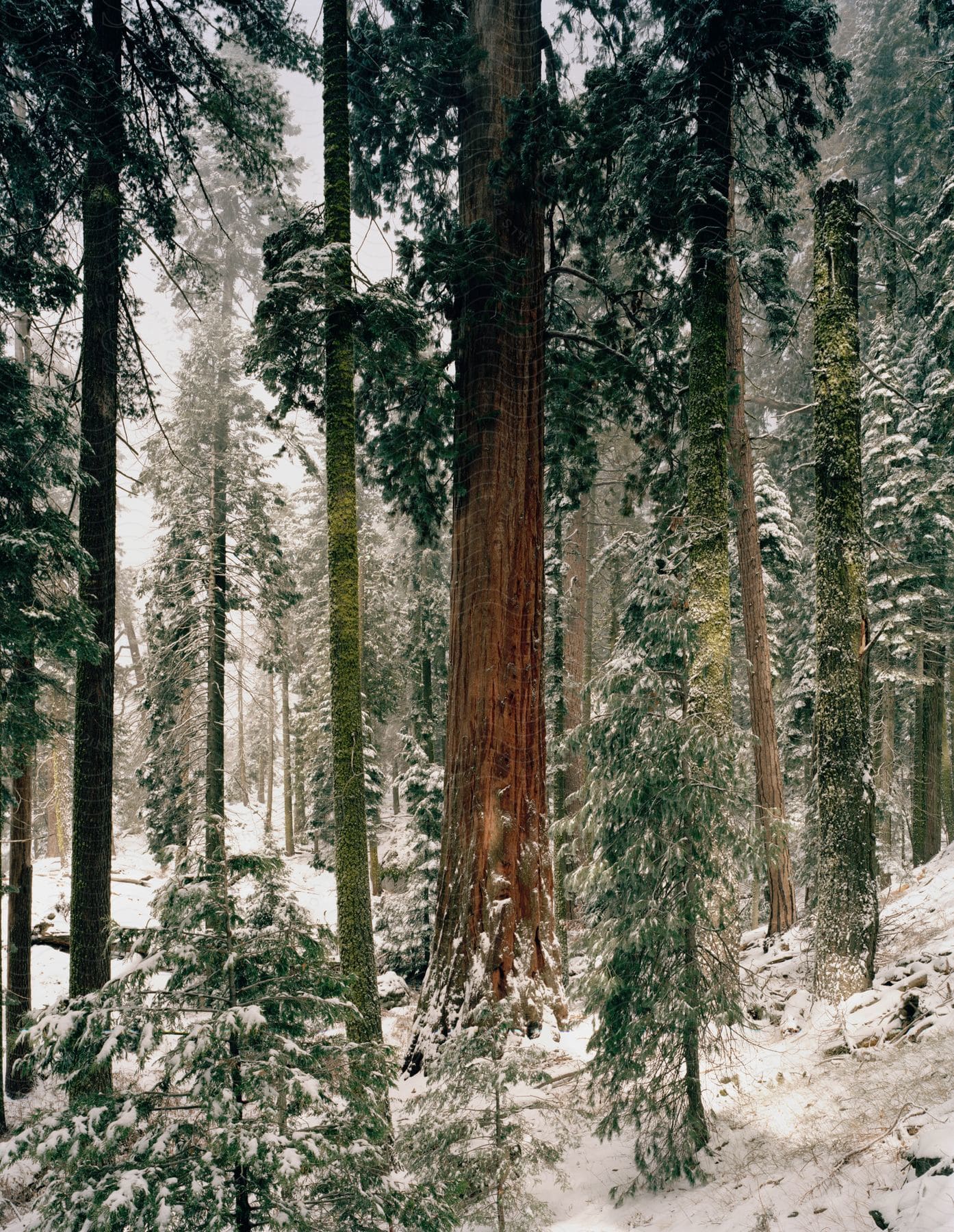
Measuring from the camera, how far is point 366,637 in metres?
17.8

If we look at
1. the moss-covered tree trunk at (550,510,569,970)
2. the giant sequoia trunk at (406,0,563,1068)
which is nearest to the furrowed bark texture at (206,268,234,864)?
the moss-covered tree trunk at (550,510,569,970)

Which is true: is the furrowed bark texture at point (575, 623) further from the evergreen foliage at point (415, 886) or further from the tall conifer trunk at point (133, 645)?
the tall conifer trunk at point (133, 645)

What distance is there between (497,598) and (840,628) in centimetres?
324

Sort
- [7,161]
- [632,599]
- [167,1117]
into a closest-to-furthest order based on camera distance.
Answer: [167,1117] < [7,161] < [632,599]

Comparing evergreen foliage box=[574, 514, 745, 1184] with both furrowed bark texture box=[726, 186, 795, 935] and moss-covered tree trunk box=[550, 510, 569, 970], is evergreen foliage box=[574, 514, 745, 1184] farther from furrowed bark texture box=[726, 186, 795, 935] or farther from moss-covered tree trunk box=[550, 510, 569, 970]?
moss-covered tree trunk box=[550, 510, 569, 970]

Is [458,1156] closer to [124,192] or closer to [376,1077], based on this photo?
[376,1077]

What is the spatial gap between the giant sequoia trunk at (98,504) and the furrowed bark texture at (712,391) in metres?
5.61

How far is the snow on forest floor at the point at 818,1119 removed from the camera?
3.34m

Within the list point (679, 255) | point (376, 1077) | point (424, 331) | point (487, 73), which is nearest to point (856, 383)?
point (679, 255)

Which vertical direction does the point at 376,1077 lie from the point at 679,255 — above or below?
below

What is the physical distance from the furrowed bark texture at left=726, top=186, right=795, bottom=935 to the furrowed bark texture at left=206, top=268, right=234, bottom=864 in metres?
9.25

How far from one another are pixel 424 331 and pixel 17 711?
598 centimetres

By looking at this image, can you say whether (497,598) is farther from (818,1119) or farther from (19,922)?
(19,922)

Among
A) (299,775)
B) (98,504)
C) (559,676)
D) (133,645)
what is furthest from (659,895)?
(133,645)
